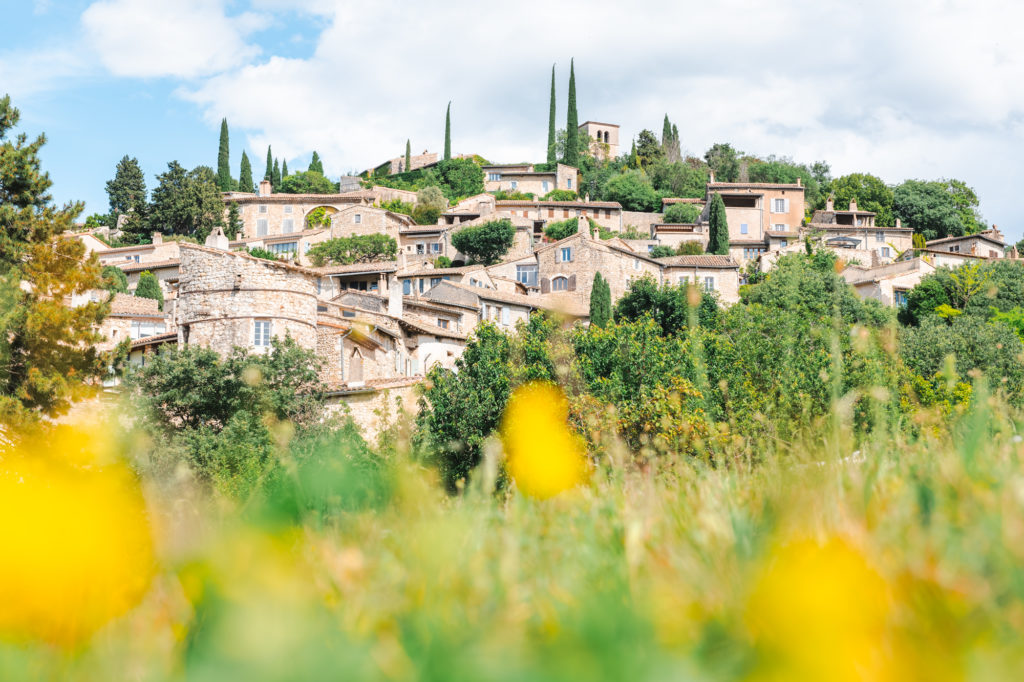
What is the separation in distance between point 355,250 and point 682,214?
3000 cm

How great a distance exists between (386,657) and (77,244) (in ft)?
79.7

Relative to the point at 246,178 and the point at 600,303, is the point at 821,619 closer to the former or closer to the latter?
the point at 600,303

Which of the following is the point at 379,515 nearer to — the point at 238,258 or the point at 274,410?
the point at 274,410

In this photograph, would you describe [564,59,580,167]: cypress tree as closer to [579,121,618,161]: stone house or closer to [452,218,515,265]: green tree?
[579,121,618,161]: stone house

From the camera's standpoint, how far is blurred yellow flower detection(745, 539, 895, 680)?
1517mm

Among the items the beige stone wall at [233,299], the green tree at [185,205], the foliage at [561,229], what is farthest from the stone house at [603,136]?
the beige stone wall at [233,299]

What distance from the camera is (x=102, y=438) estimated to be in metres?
20.3

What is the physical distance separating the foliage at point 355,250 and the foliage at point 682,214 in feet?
86.9

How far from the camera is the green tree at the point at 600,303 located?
47.8 meters

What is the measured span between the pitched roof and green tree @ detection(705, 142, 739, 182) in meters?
41.2

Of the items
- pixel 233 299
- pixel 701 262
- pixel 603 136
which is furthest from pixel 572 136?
pixel 233 299

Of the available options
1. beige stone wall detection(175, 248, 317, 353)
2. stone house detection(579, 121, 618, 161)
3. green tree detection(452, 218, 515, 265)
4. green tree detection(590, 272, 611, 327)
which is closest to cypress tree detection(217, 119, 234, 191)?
green tree detection(452, 218, 515, 265)

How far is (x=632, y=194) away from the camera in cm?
8431

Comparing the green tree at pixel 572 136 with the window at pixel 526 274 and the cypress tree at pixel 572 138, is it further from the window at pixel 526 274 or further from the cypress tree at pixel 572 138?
the window at pixel 526 274
